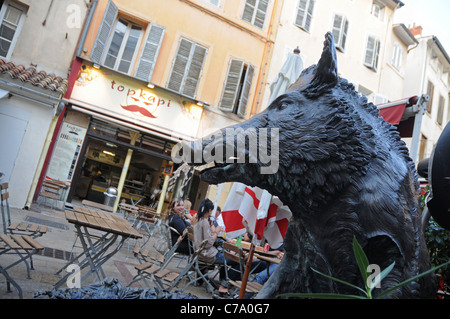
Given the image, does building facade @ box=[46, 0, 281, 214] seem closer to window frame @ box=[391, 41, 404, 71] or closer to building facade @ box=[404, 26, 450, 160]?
window frame @ box=[391, 41, 404, 71]

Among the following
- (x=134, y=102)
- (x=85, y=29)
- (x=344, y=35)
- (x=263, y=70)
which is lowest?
(x=134, y=102)

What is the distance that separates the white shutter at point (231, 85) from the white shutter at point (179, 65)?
1644mm

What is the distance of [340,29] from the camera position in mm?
14656

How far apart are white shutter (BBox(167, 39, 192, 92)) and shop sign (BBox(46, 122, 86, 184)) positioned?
140 inches

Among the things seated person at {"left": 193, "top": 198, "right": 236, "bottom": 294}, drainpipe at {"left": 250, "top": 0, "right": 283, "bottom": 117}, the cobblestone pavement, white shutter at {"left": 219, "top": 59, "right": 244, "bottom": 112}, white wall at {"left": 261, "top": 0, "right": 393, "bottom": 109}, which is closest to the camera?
the cobblestone pavement

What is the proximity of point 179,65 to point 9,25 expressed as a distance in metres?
5.25

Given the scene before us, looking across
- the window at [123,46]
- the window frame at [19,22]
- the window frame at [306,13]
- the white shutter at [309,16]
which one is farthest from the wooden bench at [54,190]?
the white shutter at [309,16]

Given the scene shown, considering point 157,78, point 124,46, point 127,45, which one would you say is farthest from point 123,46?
point 157,78

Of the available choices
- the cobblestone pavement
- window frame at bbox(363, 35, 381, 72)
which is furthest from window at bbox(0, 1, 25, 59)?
window frame at bbox(363, 35, 381, 72)

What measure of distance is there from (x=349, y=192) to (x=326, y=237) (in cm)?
21

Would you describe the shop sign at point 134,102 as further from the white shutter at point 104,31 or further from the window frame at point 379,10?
the window frame at point 379,10

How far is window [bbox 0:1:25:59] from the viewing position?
9959 millimetres

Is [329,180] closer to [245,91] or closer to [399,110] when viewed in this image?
[399,110]

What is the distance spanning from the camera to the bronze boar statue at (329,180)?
1.36m
